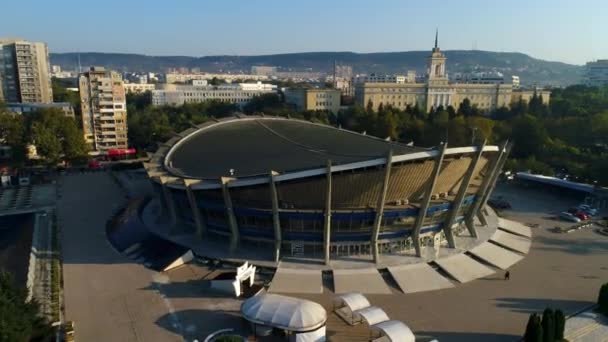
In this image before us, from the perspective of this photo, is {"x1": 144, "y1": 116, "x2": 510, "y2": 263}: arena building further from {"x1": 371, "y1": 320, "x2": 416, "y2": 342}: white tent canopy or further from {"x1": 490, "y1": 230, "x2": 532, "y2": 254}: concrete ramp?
{"x1": 371, "y1": 320, "x2": 416, "y2": 342}: white tent canopy

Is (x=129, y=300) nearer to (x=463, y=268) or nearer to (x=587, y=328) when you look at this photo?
(x=463, y=268)

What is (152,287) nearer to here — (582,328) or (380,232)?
(380,232)

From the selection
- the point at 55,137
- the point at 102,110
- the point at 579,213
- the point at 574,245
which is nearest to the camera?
the point at 574,245

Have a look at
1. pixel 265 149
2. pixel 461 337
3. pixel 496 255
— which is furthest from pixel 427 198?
pixel 265 149

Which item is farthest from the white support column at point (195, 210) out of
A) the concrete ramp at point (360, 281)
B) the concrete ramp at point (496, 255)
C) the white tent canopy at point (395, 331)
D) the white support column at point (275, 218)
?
the concrete ramp at point (496, 255)

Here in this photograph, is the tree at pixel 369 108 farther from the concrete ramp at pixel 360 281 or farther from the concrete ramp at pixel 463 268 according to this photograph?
the concrete ramp at pixel 360 281


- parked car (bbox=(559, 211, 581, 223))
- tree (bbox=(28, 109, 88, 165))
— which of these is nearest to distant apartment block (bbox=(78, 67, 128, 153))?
tree (bbox=(28, 109, 88, 165))

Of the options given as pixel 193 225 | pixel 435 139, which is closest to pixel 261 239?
pixel 193 225
